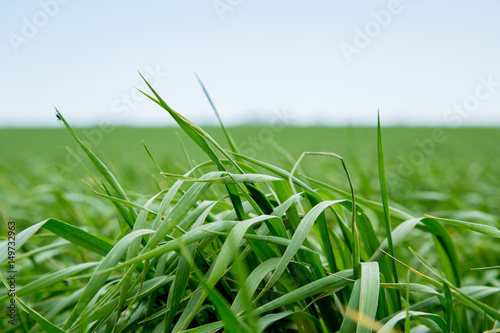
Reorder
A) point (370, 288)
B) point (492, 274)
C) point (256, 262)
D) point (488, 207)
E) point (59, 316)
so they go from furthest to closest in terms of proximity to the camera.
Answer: point (488, 207)
point (492, 274)
point (59, 316)
point (256, 262)
point (370, 288)

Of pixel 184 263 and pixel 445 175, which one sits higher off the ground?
pixel 184 263

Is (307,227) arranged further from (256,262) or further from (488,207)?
(488,207)

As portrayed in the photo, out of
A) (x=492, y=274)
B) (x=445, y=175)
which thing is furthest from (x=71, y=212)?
(x=445, y=175)

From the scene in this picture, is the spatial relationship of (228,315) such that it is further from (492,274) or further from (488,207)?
(488,207)

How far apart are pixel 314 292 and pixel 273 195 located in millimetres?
188

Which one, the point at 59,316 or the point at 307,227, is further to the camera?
the point at 59,316

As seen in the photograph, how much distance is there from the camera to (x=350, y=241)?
1.95 feet

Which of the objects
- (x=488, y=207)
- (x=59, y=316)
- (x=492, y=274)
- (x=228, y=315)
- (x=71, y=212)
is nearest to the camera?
(x=228, y=315)

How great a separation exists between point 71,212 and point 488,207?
178cm

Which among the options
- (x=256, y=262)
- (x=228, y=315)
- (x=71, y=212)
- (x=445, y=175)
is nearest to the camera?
(x=228, y=315)

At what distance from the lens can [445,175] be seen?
2.30 m

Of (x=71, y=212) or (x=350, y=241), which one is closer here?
(x=350, y=241)

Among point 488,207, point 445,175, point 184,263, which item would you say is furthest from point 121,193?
point 445,175

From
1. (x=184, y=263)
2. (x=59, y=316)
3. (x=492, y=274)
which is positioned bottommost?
(x=492, y=274)
